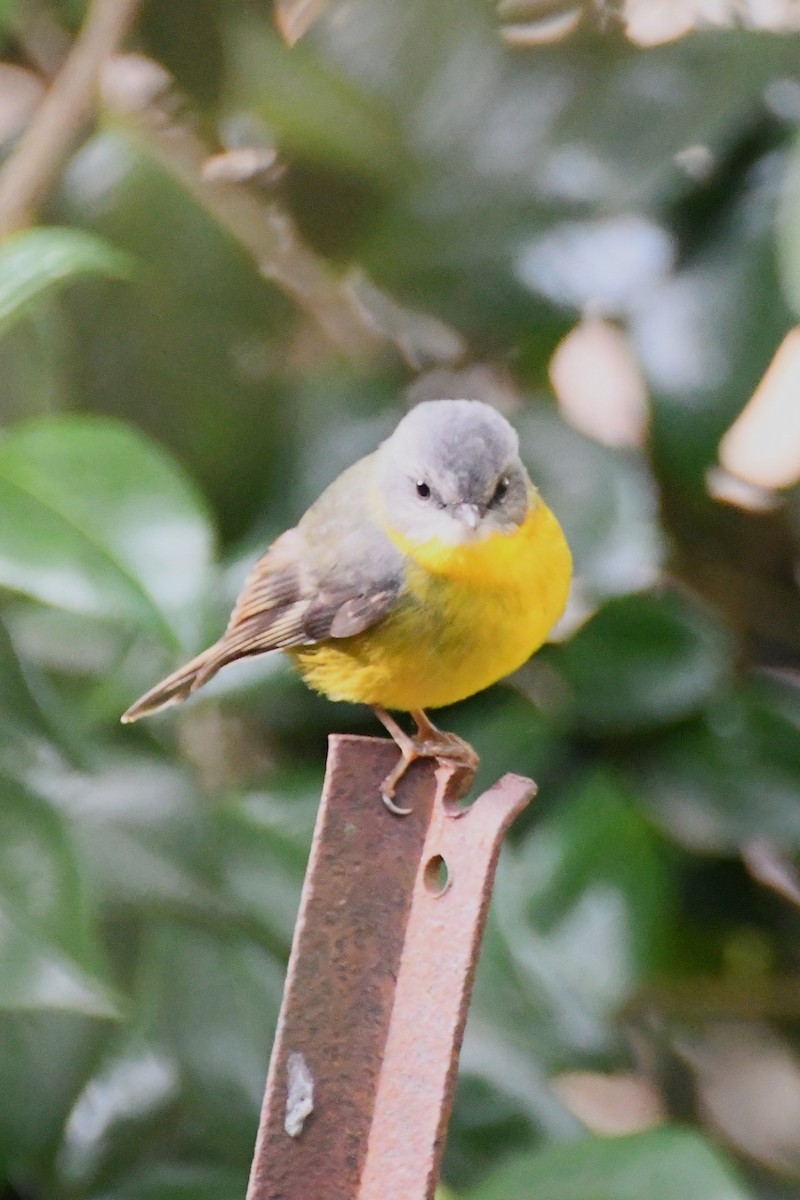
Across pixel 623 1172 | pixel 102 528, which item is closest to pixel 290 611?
pixel 102 528

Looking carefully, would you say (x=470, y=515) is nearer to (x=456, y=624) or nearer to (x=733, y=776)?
(x=456, y=624)

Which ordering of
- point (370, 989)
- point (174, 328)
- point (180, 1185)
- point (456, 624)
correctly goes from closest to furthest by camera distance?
point (370, 989) → point (456, 624) → point (180, 1185) → point (174, 328)

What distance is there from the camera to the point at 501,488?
98 centimetres

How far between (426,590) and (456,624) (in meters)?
0.05

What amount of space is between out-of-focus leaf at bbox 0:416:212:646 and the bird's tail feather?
81 mm

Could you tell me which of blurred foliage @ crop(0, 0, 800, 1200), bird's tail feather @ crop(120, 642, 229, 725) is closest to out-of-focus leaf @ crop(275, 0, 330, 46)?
blurred foliage @ crop(0, 0, 800, 1200)

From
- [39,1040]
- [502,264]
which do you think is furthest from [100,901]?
[502,264]

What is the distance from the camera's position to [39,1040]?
107 cm

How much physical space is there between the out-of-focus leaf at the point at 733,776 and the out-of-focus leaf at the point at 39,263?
734mm

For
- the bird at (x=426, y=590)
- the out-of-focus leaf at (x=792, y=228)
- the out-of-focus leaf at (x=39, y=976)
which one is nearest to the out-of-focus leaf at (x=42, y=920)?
the out-of-focus leaf at (x=39, y=976)

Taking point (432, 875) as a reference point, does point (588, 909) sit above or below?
below

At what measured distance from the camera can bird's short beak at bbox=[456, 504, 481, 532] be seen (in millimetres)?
962

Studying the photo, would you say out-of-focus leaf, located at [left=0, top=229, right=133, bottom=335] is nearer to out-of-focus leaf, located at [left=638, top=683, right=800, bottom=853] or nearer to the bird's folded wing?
the bird's folded wing

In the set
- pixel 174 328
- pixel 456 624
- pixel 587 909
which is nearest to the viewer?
pixel 456 624
